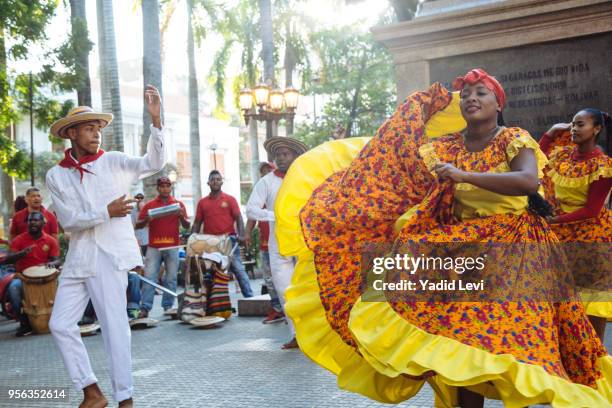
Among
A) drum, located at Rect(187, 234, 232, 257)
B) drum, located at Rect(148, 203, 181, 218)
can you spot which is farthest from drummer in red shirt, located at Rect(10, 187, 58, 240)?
drum, located at Rect(187, 234, 232, 257)

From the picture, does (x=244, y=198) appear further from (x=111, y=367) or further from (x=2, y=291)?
(x=111, y=367)

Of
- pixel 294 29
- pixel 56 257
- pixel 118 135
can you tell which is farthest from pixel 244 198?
pixel 56 257

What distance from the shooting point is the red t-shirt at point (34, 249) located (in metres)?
11.1

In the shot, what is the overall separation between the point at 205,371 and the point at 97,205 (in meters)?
2.19

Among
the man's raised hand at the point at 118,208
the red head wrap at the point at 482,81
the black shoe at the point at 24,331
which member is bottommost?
the black shoe at the point at 24,331

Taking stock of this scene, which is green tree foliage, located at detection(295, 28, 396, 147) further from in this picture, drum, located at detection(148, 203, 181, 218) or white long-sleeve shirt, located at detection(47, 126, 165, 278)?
white long-sleeve shirt, located at detection(47, 126, 165, 278)

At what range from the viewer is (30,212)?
11555 millimetres

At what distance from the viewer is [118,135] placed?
786 inches

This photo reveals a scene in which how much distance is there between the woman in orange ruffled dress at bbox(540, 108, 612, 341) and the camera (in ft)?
20.1

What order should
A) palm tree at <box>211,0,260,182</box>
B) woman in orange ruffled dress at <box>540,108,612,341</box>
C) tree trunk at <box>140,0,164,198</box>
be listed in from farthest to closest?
palm tree at <box>211,0,260,182</box>, tree trunk at <box>140,0,164,198</box>, woman in orange ruffled dress at <box>540,108,612,341</box>

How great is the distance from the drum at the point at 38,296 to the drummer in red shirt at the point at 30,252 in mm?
109

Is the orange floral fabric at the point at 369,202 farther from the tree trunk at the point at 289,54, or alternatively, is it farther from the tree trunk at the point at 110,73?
the tree trunk at the point at 289,54

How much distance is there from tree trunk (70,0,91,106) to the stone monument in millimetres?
8451

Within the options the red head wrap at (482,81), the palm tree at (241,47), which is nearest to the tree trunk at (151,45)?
the palm tree at (241,47)
